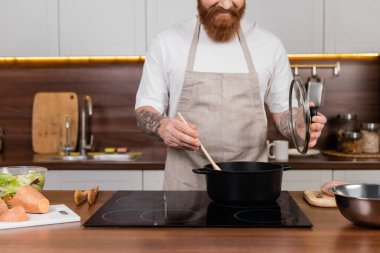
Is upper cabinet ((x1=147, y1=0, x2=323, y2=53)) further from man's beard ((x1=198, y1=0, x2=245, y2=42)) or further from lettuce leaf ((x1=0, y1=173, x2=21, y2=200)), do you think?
lettuce leaf ((x1=0, y1=173, x2=21, y2=200))

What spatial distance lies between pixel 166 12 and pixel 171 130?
1.60 m

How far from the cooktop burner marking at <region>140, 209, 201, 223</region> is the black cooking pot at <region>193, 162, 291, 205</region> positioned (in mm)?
89

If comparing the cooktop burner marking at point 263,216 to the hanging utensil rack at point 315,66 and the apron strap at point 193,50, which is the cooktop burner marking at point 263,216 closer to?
the apron strap at point 193,50

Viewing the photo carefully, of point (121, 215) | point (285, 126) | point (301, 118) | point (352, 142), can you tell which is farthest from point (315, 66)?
point (121, 215)

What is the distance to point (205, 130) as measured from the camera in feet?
7.26

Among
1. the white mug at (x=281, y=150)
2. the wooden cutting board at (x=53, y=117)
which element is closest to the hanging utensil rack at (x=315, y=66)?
the white mug at (x=281, y=150)

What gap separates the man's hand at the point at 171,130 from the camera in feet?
5.49

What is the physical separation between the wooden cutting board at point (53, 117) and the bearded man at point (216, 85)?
1325 mm

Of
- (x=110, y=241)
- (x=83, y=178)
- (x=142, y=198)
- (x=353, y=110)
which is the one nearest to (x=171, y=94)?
Result: (x=142, y=198)

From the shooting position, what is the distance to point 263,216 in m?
1.44

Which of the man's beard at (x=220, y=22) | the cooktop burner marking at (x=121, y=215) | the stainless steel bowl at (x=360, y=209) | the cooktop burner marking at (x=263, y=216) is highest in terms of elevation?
the man's beard at (x=220, y=22)

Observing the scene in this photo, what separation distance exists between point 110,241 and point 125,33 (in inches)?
83.6

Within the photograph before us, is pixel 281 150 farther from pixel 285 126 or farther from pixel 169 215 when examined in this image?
pixel 169 215

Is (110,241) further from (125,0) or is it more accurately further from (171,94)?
(125,0)
